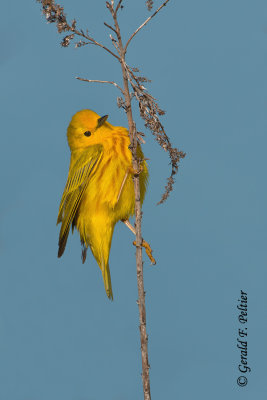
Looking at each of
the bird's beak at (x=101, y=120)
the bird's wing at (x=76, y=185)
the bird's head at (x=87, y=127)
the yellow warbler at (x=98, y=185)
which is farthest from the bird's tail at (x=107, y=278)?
the bird's beak at (x=101, y=120)

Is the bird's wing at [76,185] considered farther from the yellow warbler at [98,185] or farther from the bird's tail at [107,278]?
the bird's tail at [107,278]

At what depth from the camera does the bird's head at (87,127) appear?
623cm

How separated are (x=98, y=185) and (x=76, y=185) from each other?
0.30 m

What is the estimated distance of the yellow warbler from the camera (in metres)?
5.96

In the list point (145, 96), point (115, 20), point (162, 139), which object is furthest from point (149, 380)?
point (115, 20)

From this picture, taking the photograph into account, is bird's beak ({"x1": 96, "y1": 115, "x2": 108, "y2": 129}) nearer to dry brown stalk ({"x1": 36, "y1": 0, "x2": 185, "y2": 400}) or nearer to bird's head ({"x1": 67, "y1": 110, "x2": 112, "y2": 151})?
bird's head ({"x1": 67, "y1": 110, "x2": 112, "y2": 151})

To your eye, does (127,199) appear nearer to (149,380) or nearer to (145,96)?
(145,96)

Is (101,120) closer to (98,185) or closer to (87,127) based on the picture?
(87,127)

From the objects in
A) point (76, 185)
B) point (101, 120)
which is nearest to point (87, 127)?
point (101, 120)

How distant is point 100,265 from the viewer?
648cm

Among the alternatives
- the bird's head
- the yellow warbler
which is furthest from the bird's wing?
the bird's head

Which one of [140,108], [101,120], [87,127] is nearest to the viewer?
[140,108]

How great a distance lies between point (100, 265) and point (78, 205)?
0.79m

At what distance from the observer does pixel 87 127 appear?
20.5 ft
